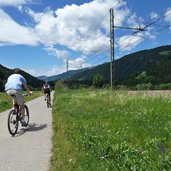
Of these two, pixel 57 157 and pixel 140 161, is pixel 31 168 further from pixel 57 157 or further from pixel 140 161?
pixel 140 161

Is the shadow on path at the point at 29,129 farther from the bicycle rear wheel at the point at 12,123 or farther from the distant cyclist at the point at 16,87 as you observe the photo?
the distant cyclist at the point at 16,87

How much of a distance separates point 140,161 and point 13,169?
2566mm

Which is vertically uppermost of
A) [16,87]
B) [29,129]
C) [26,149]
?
[16,87]

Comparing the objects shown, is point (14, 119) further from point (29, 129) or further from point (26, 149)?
point (26, 149)

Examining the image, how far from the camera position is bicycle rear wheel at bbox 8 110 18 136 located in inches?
435

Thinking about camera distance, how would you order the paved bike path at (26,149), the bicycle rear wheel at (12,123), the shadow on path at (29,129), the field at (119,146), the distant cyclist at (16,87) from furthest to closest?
the distant cyclist at (16,87) → the shadow on path at (29,129) → the bicycle rear wheel at (12,123) → the paved bike path at (26,149) → the field at (119,146)

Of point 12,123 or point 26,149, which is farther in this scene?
point 12,123

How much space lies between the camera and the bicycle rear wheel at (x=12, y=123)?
36.2ft

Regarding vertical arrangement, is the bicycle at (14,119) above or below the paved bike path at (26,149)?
above

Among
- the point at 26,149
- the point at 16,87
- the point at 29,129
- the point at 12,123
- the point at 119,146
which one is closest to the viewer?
the point at 119,146

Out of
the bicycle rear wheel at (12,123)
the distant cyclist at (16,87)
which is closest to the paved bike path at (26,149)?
the bicycle rear wheel at (12,123)

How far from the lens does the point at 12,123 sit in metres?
11.4

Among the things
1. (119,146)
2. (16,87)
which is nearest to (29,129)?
(16,87)

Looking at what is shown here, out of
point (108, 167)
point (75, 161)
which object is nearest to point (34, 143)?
A: point (75, 161)
